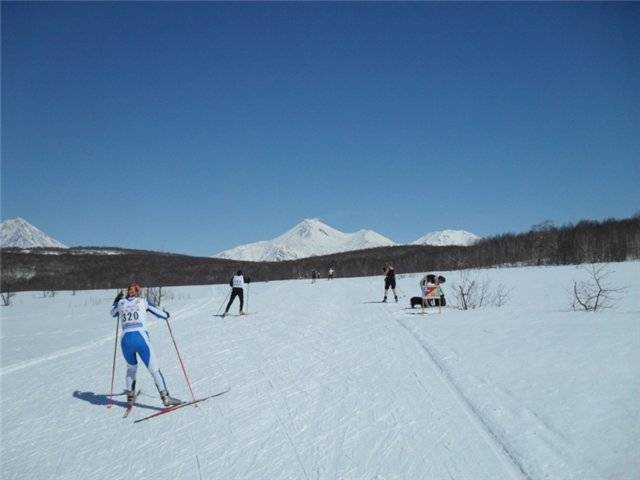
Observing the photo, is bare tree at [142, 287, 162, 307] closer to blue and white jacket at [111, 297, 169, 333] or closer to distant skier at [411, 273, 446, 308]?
distant skier at [411, 273, 446, 308]

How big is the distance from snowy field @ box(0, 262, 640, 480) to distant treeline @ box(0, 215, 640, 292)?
49.2 metres

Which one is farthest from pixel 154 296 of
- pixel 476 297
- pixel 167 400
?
pixel 167 400

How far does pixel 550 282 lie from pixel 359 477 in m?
24.3

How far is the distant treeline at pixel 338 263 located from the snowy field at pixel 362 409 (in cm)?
4922

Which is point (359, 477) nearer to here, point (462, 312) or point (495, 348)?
point (495, 348)

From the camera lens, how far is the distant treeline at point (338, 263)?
5712 centimetres

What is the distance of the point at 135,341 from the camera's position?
23.8 feet

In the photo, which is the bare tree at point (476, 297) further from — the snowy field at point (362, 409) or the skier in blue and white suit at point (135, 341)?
the skier in blue and white suit at point (135, 341)

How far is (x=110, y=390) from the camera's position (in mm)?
8688

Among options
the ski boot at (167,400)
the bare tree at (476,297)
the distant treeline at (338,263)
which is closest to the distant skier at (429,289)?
the bare tree at (476,297)

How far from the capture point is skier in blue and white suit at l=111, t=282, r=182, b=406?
23.8 ft

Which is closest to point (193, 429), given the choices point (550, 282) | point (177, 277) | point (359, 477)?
point (359, 477)

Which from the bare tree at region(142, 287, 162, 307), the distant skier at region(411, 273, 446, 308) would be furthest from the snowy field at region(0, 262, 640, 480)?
the bare tree at region(142, 287, 162, 307)

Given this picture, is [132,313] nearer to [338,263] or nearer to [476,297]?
[476,297]
